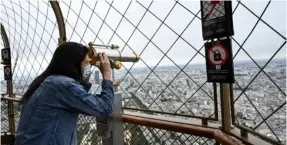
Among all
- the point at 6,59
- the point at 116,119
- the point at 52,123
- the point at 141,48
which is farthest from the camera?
the point at 6,59

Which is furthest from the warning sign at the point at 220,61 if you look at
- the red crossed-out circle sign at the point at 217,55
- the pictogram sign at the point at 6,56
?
the pictogram sign at the point at 6,56

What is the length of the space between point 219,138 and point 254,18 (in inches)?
24.6

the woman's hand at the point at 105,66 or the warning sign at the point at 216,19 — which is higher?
the warning sign at the point at 216,19

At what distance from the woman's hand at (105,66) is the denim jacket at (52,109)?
0.53ft

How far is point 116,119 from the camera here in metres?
1.92

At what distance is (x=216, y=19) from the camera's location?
137 centimetres

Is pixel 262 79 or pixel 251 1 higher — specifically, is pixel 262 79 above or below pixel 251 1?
below

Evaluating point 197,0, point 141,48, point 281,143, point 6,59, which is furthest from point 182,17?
point 6,59

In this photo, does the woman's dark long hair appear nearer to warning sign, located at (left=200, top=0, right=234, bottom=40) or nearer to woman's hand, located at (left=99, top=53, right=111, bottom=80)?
woman's hand, located at (left=99, top=53, right=111, bottom=80)

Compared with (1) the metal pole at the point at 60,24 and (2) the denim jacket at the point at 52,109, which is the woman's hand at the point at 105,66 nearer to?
(2) the denim jacket at the point at 52,109

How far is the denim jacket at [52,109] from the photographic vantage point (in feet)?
4.60

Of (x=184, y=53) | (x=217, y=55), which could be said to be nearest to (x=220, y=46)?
(x=217, y=55)

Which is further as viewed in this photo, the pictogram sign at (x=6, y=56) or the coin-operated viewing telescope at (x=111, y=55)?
the pictogram sign at (x=6, y=56)

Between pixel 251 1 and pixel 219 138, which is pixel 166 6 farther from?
pixel 219 138
